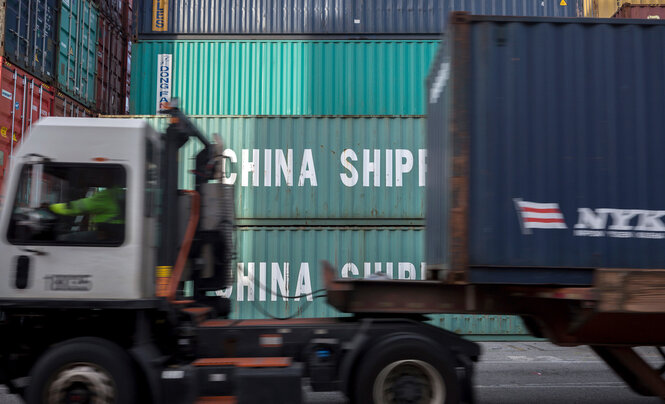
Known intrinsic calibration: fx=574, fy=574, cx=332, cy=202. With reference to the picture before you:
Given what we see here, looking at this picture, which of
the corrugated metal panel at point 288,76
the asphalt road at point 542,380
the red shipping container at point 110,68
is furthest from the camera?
the red shipping container at point 110,68

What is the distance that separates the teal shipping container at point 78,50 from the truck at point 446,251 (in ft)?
31.6

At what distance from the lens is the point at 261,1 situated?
614 inches

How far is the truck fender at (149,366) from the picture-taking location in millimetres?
4742

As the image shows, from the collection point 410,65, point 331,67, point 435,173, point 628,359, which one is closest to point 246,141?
point 331,67

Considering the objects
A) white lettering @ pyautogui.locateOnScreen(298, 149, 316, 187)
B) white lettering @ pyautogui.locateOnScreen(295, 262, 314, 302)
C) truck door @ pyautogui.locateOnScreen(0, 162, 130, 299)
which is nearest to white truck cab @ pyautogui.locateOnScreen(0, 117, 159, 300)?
truck door @ pyautogui.locateOnScreen(0, 162, 130, 299)

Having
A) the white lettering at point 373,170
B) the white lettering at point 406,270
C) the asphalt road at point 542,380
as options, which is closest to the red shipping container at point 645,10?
the white lettering at point 373,170

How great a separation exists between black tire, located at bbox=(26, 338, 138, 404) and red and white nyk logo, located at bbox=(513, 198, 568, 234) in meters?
3.60

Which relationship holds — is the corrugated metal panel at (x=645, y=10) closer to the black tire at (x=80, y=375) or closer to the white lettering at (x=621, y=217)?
the white lettering at (x=621, y=217)

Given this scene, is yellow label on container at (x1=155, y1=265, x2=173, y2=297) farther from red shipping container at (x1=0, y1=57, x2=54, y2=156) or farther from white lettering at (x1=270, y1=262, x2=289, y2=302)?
red shipping container at (x1=0, y1=57, x2=54, y2=156)

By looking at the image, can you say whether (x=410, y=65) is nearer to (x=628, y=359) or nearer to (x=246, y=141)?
(x=246, y=141)

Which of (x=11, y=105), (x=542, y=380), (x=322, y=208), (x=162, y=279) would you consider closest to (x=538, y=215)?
(x=162, y=279)

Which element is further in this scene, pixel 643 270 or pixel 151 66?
pixel 151 66

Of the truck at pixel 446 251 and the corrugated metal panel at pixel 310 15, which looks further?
the corrugated metal panel at pixel 310 15

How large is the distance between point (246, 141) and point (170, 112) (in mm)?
7026
